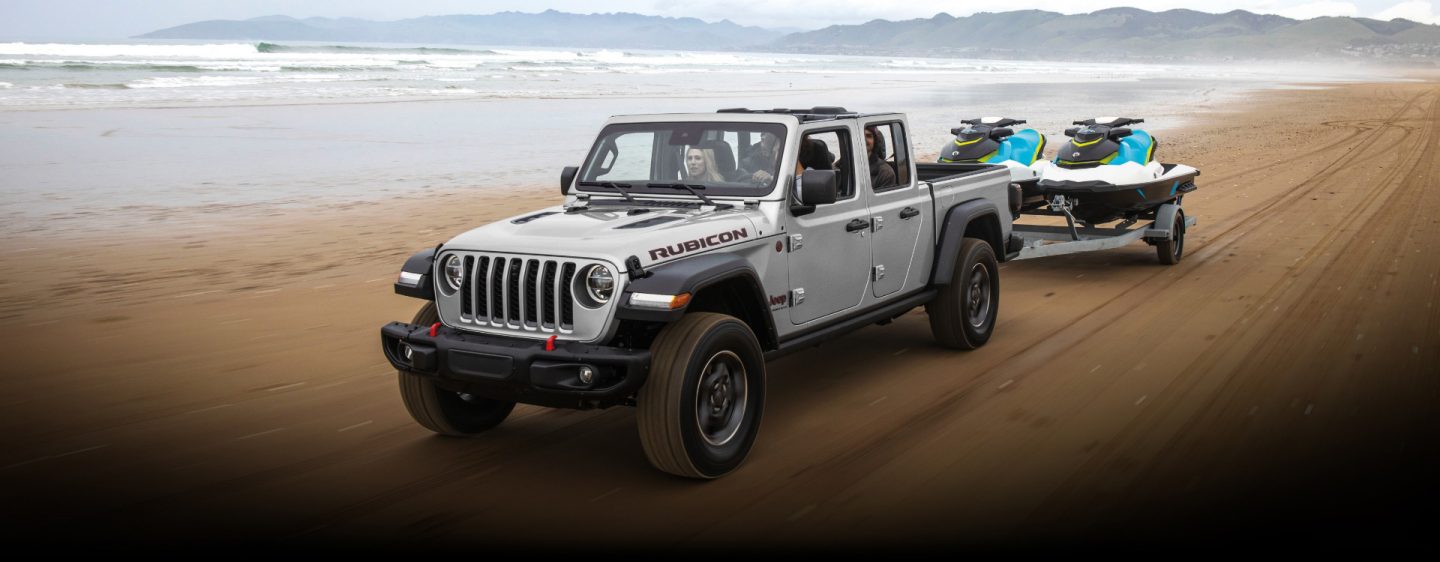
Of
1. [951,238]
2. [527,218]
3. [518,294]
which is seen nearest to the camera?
[518,294]

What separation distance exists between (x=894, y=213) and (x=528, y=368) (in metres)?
2.88

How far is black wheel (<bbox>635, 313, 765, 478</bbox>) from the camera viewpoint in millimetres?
5016

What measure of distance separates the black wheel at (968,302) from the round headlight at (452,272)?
3.36 meters

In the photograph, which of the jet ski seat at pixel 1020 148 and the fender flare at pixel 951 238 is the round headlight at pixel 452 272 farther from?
the jet ski seat at pixel 1020 148

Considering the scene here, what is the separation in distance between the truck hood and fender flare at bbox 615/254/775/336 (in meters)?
0.09

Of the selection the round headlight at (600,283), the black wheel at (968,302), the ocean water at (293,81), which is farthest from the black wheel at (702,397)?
the ocean water at (293,81)

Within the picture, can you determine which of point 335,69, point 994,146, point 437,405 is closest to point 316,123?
point 994,146

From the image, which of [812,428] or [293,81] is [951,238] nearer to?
[812,428]

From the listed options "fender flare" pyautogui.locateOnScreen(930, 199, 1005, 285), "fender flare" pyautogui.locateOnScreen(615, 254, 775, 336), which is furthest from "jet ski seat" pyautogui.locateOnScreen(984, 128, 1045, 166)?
"fender flare" pyautogui.locateOnScreen(615, 254, 775, 336)

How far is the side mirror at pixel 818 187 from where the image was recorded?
19.2ft

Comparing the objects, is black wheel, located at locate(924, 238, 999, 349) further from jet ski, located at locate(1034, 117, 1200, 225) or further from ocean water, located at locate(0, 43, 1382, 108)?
ocean water, located at locate(0, 43, 1382, 108)

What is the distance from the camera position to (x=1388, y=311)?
9.02 metres

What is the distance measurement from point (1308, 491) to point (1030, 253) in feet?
15.8

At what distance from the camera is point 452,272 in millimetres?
5508
